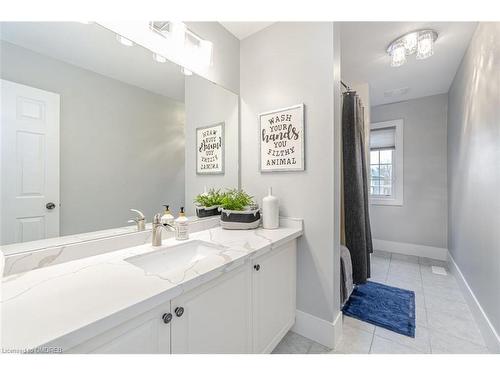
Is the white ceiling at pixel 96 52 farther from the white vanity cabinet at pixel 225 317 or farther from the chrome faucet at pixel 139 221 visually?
the white vanity cabinet at pixel 225 317

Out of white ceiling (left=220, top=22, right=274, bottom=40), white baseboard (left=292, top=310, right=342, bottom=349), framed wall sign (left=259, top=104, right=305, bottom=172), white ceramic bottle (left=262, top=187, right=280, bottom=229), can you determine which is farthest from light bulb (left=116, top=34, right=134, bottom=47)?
white baseboard (left=292, top=310, right=342, bottom=349)

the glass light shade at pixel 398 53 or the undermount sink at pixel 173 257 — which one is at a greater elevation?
the glass light shade at pixel 398 53

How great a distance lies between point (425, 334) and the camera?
1.58 metres

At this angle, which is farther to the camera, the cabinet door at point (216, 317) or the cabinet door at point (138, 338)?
the cabinet door at point (216, 317)

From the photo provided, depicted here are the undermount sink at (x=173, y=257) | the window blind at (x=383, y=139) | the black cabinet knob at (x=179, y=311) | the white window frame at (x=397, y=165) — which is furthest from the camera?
the window blind at (x=383, y=139)

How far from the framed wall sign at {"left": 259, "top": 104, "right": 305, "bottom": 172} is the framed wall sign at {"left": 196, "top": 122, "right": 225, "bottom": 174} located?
13.7 inches

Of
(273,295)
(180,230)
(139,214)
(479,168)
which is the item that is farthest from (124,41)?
(479,168)

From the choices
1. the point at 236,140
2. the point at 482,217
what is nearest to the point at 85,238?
the point at 236,140

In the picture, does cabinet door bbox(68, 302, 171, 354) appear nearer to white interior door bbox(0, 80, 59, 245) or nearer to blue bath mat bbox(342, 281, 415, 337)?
white interior door bbox(0, 80, 59, 245)

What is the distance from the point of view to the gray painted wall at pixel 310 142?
4.70ft

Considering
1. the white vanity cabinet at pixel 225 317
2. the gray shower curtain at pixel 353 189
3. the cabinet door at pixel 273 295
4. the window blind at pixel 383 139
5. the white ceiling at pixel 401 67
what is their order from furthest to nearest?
the window blind at pixel 383 139 → the gray shower curtain at pixel 353 189 → the white ceiling at pixel 401 67 → the cabinet door at pixel 273 295 → the white vanity cabinet at pixel 225 317

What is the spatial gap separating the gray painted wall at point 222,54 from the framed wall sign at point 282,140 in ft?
1.45

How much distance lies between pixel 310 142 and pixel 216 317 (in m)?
1.21

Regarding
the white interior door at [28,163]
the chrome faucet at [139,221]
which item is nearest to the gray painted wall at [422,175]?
the chrome faucet at [139,221]
